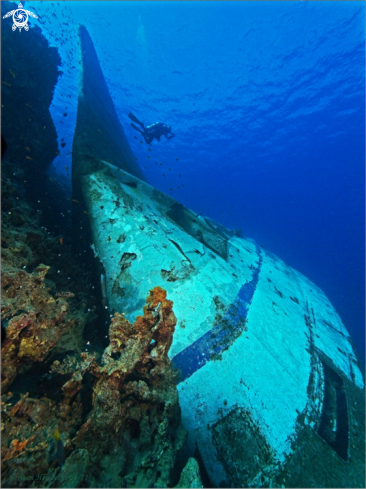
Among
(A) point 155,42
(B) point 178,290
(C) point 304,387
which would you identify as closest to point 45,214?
(B) point 178,290

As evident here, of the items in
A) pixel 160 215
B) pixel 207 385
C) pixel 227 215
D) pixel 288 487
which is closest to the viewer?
pixel 288 487

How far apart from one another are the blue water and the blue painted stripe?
6.51 m

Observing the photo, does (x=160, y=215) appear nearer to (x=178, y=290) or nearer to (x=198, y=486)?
(x=178, y=290)

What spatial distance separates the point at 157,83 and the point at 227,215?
5006 cm

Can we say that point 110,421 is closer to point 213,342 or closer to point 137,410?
point 137,410

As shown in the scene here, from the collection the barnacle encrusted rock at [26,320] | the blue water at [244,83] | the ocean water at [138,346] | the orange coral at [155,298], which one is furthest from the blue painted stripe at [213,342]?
the blue water at [244,83]

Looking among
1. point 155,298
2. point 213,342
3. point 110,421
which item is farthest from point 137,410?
point 213,342

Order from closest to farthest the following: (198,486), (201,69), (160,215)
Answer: (198,486) < (160,215) < (201,69)

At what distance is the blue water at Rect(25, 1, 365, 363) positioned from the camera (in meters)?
21.4

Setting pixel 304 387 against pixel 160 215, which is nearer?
pixel 304 387

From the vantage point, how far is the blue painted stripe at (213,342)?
268 cm

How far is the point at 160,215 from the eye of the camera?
14.5 ft

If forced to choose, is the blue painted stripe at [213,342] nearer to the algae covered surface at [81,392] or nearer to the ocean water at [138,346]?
the ocean water at [138,346]

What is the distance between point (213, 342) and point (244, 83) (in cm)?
3662
